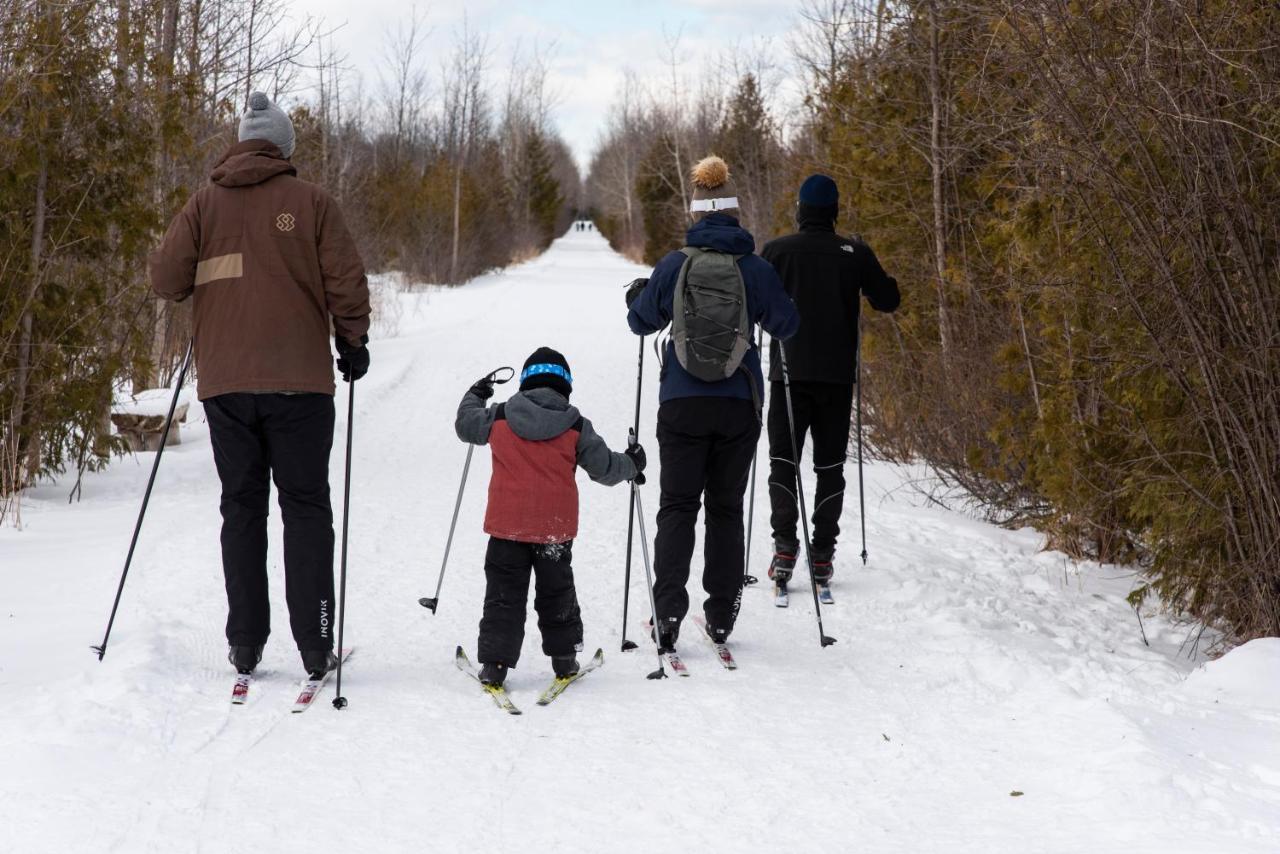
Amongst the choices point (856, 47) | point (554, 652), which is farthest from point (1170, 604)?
point (856, 47)

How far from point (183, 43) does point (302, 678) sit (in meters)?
11.1

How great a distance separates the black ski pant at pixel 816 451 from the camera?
636 cm

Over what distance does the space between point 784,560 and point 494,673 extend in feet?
7.18

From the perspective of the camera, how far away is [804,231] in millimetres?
6355

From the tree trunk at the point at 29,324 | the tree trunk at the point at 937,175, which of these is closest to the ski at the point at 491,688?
the tree trunk at the point at 29,324

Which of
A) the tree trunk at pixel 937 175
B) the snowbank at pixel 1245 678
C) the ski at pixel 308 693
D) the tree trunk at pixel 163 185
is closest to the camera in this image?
the ski at pixel 308 693

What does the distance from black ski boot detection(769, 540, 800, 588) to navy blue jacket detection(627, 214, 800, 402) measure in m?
1.43

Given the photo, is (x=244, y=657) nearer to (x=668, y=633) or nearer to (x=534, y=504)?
(x=534, y=504)

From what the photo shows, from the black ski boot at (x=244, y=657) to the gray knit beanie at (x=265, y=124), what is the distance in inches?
78.4

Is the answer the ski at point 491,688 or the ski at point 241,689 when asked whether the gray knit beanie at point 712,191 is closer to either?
the ski at point 491,688

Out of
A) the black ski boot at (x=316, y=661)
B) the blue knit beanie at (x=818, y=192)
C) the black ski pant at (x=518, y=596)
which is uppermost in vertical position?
the blue knit beanie at (x=818, y=192)

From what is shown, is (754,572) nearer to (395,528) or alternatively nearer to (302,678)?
(395,528)

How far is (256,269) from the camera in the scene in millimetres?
4594

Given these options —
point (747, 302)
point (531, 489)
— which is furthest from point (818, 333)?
point (531, 489)
